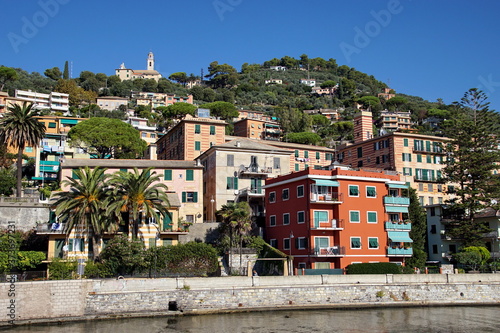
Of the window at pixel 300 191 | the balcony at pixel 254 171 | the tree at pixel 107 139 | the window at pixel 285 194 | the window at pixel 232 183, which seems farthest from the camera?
the tree at pixel 107 139

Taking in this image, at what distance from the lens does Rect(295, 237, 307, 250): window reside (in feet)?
170

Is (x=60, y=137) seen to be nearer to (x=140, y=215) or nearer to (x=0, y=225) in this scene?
(x=0, y=225)

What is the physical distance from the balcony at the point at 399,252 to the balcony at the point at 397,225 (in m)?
2.00

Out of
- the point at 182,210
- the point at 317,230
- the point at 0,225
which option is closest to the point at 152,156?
the point at 182,210

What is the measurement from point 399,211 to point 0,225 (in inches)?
1548

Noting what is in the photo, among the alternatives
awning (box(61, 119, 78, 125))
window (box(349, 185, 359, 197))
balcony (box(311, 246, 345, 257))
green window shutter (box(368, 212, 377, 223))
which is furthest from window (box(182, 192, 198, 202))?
awning (box(61, 119, 78, 125))

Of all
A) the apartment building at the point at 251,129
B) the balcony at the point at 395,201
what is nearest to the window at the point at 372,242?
the balcony at the point at 395,201

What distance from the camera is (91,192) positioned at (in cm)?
4747

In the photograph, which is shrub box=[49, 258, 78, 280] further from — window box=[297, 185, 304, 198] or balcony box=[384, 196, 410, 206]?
balcony box=[384, 196, 410, 206]

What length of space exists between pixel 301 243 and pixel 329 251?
10.2 ft

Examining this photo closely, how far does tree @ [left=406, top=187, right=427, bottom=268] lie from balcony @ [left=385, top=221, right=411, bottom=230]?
2.05m

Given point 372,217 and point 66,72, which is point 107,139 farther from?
point 66,72

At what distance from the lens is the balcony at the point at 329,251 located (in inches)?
1972

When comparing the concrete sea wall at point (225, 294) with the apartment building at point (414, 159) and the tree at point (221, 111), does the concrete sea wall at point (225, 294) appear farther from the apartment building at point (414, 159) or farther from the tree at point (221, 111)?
the tree at point (221, 111)
